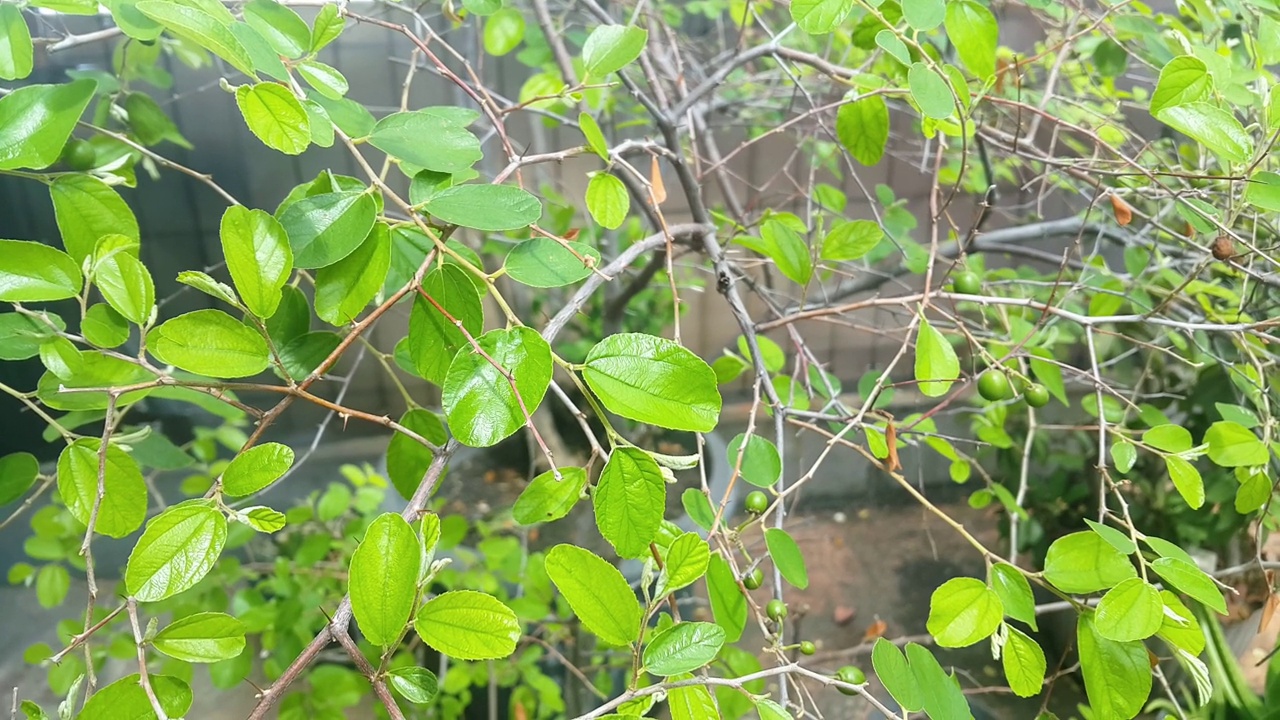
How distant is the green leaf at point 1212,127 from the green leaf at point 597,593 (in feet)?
1.22

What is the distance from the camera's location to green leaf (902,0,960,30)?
1.32 feet

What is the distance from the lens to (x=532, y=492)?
1.10 ft

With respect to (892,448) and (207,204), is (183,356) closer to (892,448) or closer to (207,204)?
(892,448)

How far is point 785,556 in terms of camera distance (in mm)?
413

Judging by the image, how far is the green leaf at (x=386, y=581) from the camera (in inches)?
10.4

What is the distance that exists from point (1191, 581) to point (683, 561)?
10.1 inches

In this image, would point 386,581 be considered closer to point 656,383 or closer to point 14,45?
point 656,383

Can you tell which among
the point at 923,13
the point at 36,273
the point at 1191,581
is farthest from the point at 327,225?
the point at 1191,581

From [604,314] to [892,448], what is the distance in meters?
0.68

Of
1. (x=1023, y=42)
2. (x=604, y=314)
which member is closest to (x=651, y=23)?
(x=604, y=314)

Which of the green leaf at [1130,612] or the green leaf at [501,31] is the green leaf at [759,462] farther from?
the green leaf at [501,31]

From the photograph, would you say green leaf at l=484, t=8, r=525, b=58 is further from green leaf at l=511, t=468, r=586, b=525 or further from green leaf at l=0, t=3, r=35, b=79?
green leaf at l=511, t=468, r=586, b=525

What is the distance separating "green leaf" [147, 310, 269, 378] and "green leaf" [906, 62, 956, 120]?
365 millimetres

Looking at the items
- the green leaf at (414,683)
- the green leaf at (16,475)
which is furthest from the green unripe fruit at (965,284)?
the green leaf at (16,475)
